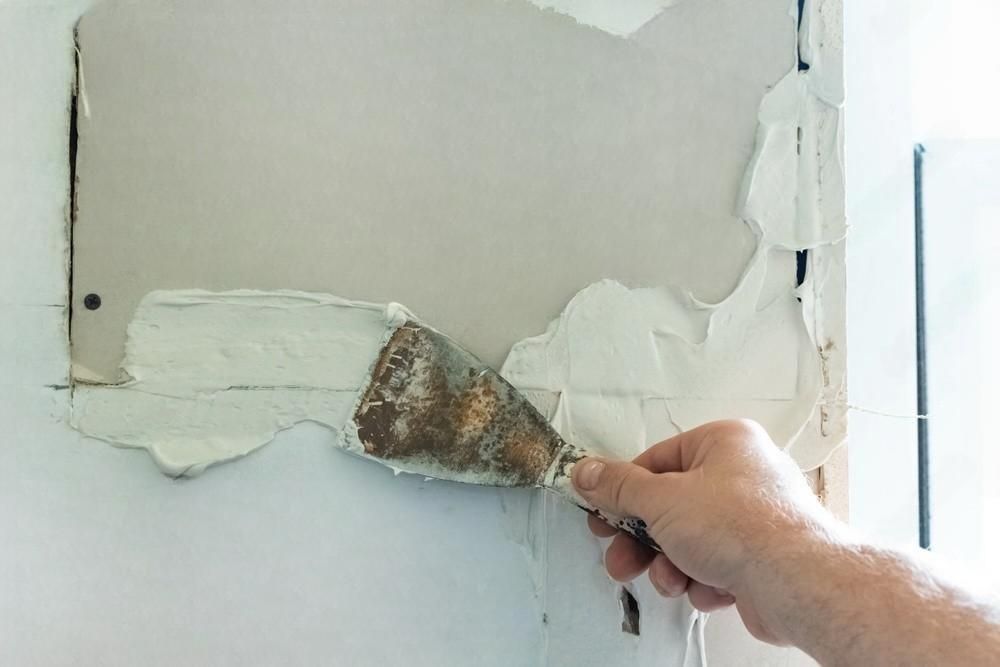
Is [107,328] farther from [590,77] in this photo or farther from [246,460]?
[590,77]

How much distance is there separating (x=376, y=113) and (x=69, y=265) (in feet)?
1.39

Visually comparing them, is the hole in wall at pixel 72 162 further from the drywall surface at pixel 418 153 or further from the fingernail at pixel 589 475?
the fingernail at pixel 589 475

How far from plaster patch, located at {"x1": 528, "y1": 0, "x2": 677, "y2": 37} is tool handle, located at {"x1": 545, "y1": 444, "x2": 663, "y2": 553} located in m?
0.61

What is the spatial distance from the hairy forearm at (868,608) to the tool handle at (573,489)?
0.54 feet

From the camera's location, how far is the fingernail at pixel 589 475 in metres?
0.85

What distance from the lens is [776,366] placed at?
1.02 m

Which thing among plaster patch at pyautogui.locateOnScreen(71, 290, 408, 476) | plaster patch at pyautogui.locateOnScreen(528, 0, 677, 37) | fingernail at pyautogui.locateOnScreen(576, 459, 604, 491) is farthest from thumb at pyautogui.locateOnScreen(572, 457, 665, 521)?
plaster patch at pyautogui.locateOnScreen(528, 0, 677, 37)

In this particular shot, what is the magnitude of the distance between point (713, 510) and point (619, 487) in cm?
12

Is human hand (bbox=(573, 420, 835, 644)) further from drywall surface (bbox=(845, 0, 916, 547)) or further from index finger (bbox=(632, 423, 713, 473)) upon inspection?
drywall surface (bbox=(845, 0, 916, 547))

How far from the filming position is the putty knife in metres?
0.86

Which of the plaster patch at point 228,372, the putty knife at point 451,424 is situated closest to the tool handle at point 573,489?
the putty knife at point 451,424

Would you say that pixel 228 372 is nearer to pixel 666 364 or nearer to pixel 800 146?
pixel 666 364

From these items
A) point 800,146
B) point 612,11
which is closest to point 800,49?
point 800,146

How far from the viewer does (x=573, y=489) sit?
34.3 inches
